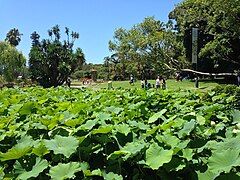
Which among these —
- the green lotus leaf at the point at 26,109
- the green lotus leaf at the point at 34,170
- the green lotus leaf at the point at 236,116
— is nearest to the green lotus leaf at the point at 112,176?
the green lotus leaf at the point at 34,170

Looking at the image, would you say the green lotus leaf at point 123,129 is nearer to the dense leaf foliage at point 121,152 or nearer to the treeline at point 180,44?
the dense leaf foliage at point 121,152

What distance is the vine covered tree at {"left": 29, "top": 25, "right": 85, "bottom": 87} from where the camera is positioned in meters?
42.4

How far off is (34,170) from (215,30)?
28.3m

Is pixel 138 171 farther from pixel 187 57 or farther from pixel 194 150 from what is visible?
pixel 187 57

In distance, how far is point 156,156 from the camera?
6.36ft

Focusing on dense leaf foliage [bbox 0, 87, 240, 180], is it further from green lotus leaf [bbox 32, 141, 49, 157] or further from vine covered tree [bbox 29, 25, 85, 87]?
vine covered tree [bbox 29, 25, 85, 87]

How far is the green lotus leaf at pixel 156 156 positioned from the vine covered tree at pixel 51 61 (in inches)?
1593

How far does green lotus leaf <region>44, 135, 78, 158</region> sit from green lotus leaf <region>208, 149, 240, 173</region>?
0.70 metres

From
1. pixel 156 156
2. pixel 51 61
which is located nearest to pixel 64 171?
pixel 156 156

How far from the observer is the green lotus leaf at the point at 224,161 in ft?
5.76

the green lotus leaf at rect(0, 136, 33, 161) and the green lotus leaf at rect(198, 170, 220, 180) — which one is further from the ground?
the green lotus leaf at rect(0, 136, 33, 161)

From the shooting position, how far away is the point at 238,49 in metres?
37.6

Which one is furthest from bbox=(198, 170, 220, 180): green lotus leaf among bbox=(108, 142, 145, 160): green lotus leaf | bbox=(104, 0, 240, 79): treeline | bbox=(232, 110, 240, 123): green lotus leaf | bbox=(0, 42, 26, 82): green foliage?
bbox=(0, 42, 26, 82): green foliage

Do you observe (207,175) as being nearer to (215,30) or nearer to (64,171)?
(64,171)
